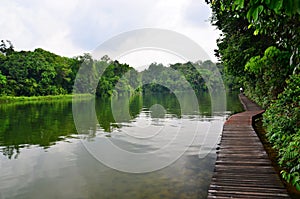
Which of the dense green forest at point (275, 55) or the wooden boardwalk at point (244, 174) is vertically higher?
the dense green forest at point (275, 55)

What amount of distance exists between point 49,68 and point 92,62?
33.0 ft

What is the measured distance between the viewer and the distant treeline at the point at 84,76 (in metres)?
44.2

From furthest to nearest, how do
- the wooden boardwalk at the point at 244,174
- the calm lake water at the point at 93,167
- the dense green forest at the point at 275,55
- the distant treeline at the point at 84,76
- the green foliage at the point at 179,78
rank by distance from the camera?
the green foliage at the point at 179,78 → the distant treeline at the point at 84,76 → the calm lake water at the point at 93,167 → the wooden boardwalk at the point at 244,174 → the dense green forest at the point at 275,55

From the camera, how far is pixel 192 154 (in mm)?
7941

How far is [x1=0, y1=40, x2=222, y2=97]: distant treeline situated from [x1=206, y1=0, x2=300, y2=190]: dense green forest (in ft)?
120

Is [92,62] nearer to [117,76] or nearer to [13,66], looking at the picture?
[117,76]

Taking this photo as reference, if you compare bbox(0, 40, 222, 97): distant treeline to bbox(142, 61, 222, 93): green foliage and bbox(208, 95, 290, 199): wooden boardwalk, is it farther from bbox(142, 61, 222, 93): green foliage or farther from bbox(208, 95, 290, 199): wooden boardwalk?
bbox(208, 95, 290, 199): wooden boardwalk

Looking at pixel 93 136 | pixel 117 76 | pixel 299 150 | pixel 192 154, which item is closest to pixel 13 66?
pixel 117 76

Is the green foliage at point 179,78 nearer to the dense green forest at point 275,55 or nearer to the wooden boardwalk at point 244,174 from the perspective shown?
the dense green forest at point 275,55

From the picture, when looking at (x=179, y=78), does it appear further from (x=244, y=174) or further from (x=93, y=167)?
(x=244, y=174)

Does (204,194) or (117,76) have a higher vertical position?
(117,76)

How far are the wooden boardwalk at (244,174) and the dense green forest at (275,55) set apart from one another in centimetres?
38

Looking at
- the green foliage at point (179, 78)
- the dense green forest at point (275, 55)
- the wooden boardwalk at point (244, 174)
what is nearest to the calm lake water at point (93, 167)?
the wooden boardwalk at point (244, 174)

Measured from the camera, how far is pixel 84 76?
55.1 metres
